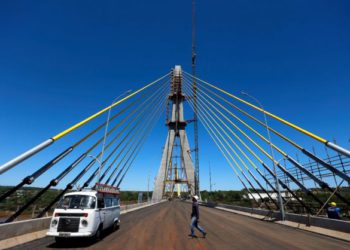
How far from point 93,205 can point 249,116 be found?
1588 cm

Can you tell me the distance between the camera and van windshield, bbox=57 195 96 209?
9.52 m

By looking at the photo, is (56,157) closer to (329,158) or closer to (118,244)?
(118,244)

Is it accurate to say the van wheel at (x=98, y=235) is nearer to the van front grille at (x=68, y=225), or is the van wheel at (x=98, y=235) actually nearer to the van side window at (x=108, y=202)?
the van front grille at (x=68, y=225)

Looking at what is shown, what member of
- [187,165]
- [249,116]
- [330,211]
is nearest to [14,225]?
[330,211]

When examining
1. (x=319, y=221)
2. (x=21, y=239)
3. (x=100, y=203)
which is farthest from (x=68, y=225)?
(x=319, y=221)

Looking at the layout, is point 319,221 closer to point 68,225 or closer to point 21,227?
point 68,225

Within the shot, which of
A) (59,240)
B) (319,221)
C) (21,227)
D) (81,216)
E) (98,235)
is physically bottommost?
(59,240)

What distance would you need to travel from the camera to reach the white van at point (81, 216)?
8.64 metres

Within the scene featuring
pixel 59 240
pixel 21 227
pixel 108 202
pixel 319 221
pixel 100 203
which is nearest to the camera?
pixel 59 240

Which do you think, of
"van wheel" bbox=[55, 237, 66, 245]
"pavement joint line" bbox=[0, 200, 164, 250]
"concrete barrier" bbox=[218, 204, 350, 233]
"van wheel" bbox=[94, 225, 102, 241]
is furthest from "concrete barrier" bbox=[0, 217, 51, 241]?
"concrete barrier" bbox=[218, 204, 350, 233]

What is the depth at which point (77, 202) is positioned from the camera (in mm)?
9727

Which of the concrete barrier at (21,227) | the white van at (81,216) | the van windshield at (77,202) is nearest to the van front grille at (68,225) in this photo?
the white van at (81,216)

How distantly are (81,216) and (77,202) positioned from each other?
3.45 ft

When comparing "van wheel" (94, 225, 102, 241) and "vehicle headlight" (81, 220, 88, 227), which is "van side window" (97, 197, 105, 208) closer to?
"van wheel" (94, 225, 102, 241)
